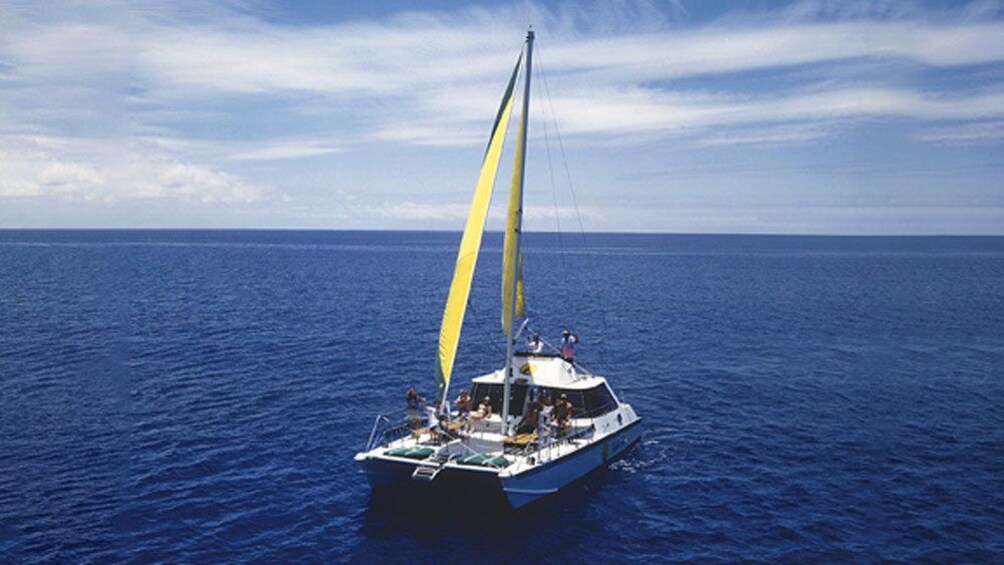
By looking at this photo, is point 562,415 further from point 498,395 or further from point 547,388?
point 498,395

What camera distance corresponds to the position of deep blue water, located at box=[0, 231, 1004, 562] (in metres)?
23.0

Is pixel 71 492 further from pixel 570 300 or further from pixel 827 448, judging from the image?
pixel 570 300

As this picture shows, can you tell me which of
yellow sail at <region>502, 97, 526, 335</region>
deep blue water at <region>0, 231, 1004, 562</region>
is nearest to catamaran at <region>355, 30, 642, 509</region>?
yellow sail at <region>502, 97, 526, 335</region>

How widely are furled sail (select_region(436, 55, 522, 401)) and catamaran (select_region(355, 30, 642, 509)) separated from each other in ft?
0.13

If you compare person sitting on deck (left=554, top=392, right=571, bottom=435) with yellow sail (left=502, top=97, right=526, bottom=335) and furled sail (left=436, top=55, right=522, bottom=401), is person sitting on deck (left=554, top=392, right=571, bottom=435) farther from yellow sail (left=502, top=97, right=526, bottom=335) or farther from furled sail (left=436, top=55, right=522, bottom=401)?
furled sail (left=436, top=55, right=522, bottom=401)

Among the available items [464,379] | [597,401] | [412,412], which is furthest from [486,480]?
[464,379]

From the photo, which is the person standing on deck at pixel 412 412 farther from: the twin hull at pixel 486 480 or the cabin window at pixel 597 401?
the cabin window at pixel 597 401

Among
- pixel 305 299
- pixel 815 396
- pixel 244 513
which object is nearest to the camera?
pixel 244 513

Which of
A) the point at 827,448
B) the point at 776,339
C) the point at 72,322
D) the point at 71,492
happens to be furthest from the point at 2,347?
the point at 776,339

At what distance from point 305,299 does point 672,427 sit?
6425 cm

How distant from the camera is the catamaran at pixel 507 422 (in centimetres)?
2409

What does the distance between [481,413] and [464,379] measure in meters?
17.0

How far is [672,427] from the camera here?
35.8 metres

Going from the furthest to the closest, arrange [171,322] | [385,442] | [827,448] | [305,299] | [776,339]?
[305,299] → [171,322] → [776,339] → [827,448] → [385,442]
